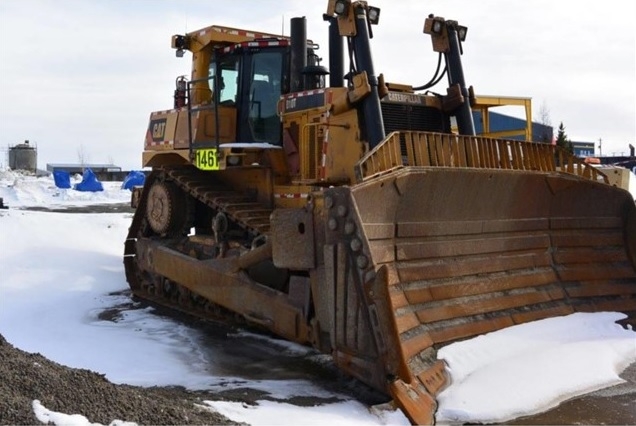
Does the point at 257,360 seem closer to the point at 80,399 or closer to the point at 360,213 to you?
the point at 360,213

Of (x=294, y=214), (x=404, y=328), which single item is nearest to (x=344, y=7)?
(x=294, y=214)

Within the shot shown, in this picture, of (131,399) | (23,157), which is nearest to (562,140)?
(131,399)

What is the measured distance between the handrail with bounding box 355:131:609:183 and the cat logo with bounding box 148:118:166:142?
3.81 m

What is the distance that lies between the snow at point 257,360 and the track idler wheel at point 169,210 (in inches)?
39.5

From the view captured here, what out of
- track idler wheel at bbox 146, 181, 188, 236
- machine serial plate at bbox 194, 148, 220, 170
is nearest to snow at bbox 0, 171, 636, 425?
track idler wheel at bbox 146, 181, 188, 236

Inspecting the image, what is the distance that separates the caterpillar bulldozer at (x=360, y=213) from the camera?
5105 mm

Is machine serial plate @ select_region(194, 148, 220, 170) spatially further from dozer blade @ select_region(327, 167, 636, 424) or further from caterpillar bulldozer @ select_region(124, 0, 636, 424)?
dozer blade @ select_region(327, 167, 636, 424)

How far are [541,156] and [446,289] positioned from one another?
6.20ft

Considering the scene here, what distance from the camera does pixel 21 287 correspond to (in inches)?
347

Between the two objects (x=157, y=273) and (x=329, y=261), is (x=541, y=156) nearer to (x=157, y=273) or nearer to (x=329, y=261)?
(x=329, y=261)

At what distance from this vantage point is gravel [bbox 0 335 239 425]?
3.72 m

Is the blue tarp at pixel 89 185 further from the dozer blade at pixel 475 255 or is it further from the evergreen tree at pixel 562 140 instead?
the dozer blade at pixel 475 255

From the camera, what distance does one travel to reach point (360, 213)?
511cm

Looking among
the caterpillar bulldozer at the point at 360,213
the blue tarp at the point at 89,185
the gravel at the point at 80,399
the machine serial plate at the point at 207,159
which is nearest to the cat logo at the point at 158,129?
the caterpillar bulldozer at the point at 360,213
